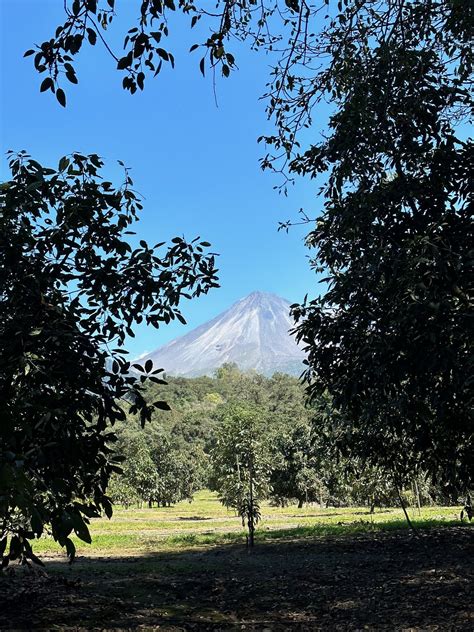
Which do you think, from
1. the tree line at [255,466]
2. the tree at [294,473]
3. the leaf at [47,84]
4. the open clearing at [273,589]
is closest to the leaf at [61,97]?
the leaf at [47,84]

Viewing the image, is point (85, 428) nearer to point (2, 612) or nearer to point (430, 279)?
point (430, 279)

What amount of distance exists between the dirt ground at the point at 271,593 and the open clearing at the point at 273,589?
0.05 feet

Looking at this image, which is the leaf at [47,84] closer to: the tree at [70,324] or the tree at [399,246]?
the tree at [70,324]

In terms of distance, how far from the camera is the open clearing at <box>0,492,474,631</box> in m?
6.39

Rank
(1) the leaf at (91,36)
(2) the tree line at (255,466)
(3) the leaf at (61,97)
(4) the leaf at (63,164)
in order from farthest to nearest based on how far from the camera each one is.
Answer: (2) the tree line at (255,466) → (4) the leaf at (63,164) → (1) the leaf at (91,36) → (3) the leaf at (61,97)

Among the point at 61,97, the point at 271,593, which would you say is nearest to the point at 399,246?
the point at 61,97

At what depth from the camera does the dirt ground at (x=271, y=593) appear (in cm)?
633

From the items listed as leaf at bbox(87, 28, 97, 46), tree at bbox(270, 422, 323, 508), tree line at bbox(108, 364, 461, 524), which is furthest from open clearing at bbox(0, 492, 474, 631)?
tree at bbox(270, 422, 323, 508)

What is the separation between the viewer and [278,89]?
6.72 m

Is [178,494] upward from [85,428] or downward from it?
downward

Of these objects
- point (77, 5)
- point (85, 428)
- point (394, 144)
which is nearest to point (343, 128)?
point (394, 144)

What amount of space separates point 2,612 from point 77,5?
24.2ft

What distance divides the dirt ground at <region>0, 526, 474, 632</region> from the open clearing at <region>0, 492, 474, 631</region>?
2cm

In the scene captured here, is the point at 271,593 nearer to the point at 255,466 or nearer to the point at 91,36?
the point at 91,36
